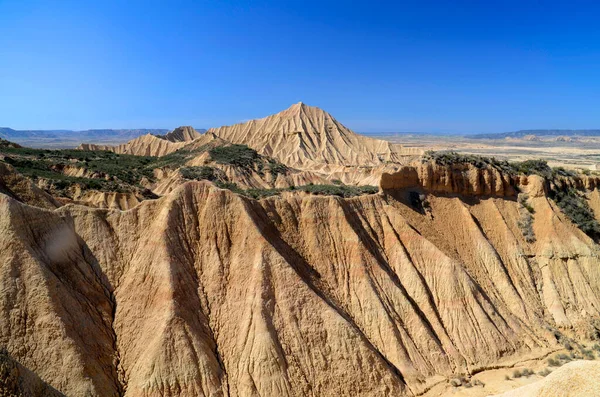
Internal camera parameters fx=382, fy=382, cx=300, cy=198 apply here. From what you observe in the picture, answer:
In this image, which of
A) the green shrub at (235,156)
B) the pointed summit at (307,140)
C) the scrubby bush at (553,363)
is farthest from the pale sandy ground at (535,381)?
the pointed summit at (307,140)

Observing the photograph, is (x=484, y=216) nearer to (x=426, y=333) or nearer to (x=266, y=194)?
(x=426, y=333)

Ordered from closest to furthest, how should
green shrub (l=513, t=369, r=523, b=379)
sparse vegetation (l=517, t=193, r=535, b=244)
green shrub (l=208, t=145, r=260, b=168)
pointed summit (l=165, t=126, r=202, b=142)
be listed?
1. green shrub (l=513, t=369, r=523, b=379)
2. sparse vegetation (l=517, t=193, r=535, b=244)
3. green shrub (l=208, t=145, r=260, b=168)
4. pointed summit (l=165, t=126, r=202, b=142)

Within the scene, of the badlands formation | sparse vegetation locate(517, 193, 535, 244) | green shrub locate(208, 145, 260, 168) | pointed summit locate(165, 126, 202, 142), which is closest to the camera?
the badlands formation

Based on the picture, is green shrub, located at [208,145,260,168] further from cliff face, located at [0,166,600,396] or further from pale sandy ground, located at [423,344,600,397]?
pale sandy ground, located at [423,344,600,397]

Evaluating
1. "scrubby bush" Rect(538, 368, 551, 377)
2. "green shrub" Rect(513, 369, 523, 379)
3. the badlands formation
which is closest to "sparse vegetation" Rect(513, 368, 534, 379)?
"green shrub" Rect(513, 369, 523, 379)

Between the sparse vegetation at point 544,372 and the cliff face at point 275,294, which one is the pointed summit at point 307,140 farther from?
the sparse vegetation at point 544,372
